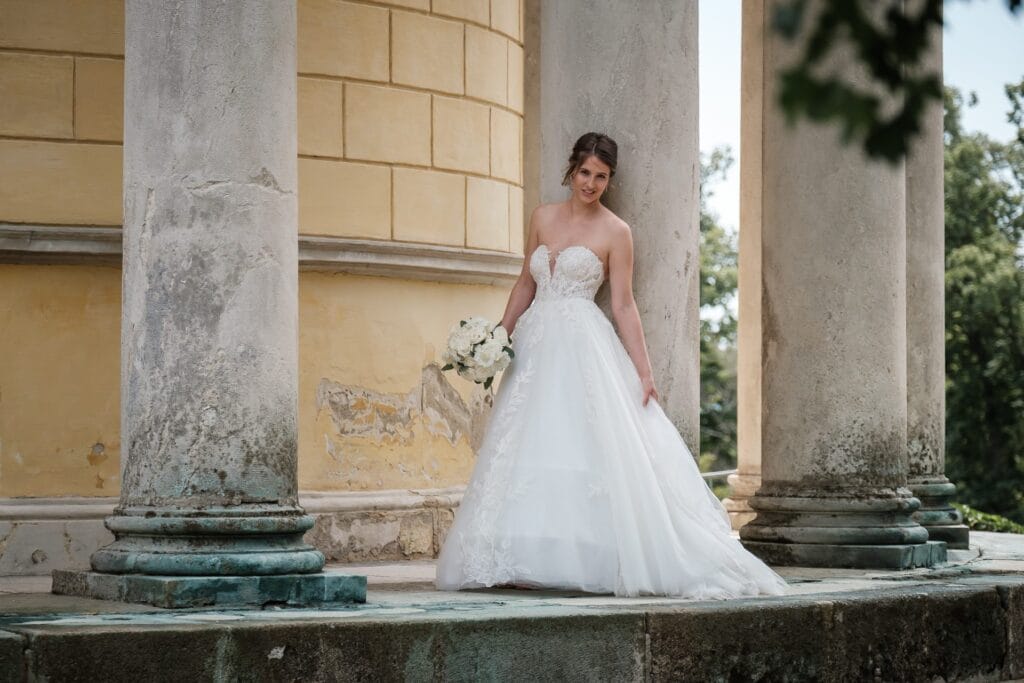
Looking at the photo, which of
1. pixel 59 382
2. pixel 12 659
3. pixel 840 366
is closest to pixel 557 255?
pixel 840 366

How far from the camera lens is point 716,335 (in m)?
44.4

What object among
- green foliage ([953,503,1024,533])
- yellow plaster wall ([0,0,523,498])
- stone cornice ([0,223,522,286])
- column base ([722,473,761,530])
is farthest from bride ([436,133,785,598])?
green foliage ([953,503,1024,533])

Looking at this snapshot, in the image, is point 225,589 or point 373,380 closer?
point 225,589

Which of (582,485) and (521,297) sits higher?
(521,297)

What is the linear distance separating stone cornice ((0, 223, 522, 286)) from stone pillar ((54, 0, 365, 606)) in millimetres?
3112

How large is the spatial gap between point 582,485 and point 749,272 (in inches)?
233

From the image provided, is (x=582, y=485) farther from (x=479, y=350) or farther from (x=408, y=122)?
(x=408, y=122)

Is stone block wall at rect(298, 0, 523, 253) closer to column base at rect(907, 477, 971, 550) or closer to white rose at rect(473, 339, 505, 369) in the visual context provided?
white rose at rect(473, 339, 505, 369)

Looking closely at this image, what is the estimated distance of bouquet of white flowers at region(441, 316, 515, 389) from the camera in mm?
8742

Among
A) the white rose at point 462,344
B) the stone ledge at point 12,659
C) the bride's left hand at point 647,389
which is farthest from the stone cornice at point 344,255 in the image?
the stone ledge at point 12,659

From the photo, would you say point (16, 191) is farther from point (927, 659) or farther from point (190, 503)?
point (927, 659)

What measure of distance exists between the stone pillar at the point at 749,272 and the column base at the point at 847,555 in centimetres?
329

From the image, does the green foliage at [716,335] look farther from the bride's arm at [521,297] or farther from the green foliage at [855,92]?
the green foliage at [855,92]

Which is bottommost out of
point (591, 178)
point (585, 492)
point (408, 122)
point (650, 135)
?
point (585, 492)
